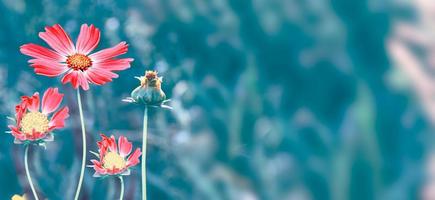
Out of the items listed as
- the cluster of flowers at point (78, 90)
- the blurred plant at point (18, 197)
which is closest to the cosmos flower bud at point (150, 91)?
the cluster of flowers at point (78, 90)

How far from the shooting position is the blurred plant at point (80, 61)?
536 millimetres

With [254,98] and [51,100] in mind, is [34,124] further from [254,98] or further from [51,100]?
[254,98]

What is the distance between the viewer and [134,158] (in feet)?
1.74

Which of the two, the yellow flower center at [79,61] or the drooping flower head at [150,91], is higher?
the yellow flower center at [79,61]

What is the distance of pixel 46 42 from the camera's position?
0.54 metres

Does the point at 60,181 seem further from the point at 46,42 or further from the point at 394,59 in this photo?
the point at 394,59

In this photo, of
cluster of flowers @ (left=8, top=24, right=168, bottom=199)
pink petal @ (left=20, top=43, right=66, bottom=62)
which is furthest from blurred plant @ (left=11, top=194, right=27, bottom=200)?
pink petal @ (left=20, top=43, right=66, bottom=62)

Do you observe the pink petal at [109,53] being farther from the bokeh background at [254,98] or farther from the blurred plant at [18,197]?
the blurred plant at [18,197]

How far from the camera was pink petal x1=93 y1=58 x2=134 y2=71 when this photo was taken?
→ 21.1 inches

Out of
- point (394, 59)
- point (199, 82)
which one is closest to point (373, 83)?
point (394, 59)

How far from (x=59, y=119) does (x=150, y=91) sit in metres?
0.07

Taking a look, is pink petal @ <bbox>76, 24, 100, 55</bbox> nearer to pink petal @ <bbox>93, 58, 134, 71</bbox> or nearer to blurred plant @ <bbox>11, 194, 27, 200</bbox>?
pink petal @ <bbox>93, 58, 134, 71</bbox>

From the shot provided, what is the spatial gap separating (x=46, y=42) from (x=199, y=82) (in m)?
0.12

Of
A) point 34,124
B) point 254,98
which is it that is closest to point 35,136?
point 34,124
